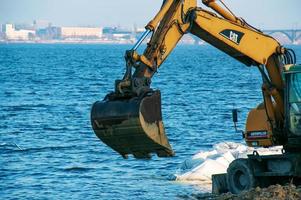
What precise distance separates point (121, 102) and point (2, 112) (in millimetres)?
34841

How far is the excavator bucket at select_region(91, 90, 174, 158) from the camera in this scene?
58.4 feet

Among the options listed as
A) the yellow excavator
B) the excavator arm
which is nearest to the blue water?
the yellow excavator

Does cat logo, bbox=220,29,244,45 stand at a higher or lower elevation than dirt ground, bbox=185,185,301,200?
higher

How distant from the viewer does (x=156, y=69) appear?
18891 millimetres

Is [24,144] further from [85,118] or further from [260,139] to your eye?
[260,139]

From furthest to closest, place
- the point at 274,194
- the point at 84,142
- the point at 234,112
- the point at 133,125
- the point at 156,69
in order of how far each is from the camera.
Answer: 1. the point at 84,142
2. the point at 234,112
3. the point at 156,69
4. the point at 274,194
5. the point at 133,125

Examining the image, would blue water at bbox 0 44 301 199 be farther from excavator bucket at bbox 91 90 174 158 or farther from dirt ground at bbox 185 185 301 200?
excavator bucket at bbox 91 90 174 158

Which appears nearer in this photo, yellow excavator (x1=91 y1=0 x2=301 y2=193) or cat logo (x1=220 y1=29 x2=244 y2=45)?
yellow excavator (x1=91 y1=0 x2=301 y2=193)

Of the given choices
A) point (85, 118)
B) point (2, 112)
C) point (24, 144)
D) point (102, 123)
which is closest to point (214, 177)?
point (102, 123)

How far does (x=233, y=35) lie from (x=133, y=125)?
12.9ft

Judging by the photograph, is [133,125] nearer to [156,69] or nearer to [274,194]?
[156,69]

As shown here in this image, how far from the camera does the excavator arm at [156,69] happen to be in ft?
59.0

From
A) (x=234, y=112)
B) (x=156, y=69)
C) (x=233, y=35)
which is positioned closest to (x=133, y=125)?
(x=156, y=69)

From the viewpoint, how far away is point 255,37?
68.6 ft
